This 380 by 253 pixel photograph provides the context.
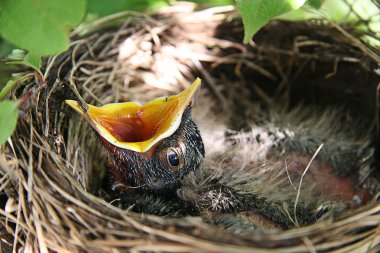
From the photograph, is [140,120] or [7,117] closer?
[7,117]

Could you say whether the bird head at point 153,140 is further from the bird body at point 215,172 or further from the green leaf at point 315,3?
the green leaf at point 315,3

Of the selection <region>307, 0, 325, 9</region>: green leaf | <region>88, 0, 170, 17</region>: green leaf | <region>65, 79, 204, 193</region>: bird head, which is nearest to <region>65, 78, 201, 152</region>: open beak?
<region>65, 79, 204, 193</region>: bird head

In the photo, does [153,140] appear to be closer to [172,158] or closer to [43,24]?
[172,158]

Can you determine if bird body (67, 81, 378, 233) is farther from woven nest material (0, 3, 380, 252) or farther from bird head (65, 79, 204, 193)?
woven nest material (0, 3, 380, 252)

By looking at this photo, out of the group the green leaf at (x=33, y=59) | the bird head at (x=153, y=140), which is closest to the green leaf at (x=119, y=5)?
the bird head at (x=153, y=140)

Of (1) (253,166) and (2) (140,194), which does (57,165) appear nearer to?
(2) (140,194)

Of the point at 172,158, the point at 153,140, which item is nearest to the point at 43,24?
the point at 153,140

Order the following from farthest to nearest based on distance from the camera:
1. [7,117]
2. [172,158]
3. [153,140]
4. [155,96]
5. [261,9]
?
[155,96] → [172,158] → [153,140] → [261,9] → [7,117]
